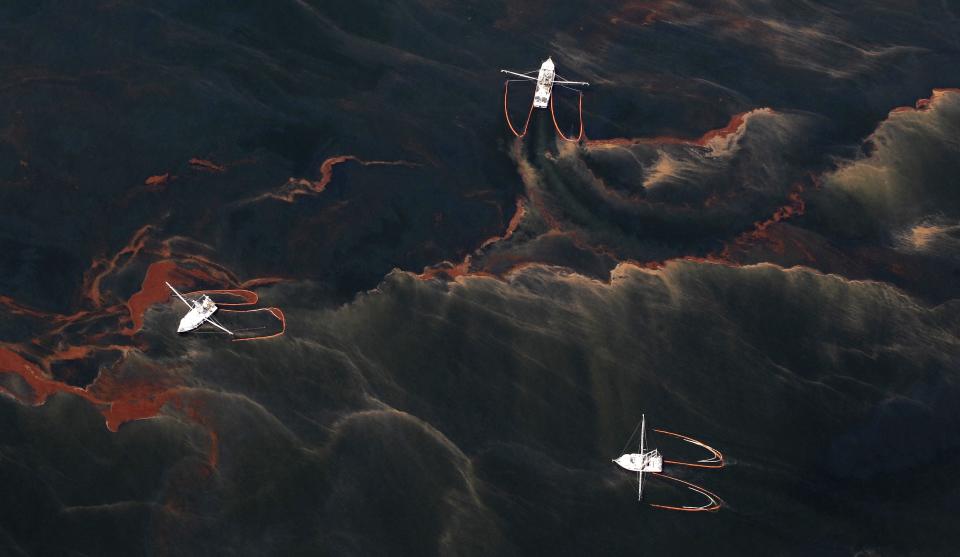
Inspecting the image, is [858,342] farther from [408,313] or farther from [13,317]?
[13,317]

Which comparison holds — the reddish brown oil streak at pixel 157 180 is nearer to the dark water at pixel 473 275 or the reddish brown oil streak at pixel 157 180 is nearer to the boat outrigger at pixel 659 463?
the dark water at pixel 473 275

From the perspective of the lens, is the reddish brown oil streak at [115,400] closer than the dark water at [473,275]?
No

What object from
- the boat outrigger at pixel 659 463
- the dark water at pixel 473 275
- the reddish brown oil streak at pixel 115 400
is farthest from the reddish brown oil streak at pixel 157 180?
the boat outrigger at pixel 659 463

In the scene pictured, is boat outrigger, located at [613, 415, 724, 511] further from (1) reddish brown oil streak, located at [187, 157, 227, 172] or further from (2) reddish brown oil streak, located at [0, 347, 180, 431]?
(1) reddish brown oil streak, located at [187, 157, 227, 172]

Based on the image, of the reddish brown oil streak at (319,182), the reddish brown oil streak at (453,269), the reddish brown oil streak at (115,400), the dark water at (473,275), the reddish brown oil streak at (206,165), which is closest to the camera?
the dark water at (473,275)

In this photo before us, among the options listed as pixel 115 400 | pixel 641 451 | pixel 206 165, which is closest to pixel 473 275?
pixel 641 451

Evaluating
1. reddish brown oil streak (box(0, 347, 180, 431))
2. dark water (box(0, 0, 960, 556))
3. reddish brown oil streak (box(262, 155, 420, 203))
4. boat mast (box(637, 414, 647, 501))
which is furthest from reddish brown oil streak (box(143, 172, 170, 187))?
boat mast (box(637, 414, 647, 501))

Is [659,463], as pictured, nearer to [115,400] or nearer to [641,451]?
[641,451]

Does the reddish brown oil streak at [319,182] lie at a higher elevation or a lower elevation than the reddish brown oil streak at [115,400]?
higher
